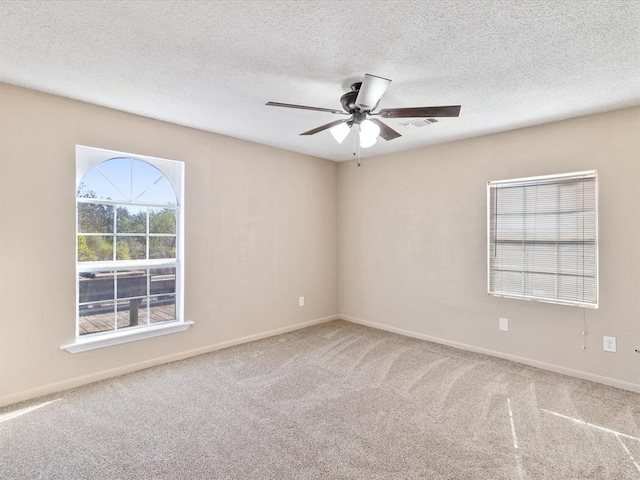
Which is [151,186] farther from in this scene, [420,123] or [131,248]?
[420,123]

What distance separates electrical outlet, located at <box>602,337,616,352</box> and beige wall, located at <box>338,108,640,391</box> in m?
0.05

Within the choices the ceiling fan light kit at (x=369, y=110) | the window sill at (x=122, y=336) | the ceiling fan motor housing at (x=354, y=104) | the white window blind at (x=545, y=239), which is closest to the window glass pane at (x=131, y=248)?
the window sill at (x=122, y=336)

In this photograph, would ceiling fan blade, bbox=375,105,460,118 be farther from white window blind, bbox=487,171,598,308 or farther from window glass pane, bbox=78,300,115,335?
window glass pane, bbox=78,300,115,335

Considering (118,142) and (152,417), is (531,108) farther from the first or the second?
(152,417)

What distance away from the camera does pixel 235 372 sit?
11.0 feet

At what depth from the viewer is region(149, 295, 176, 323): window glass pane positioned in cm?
358

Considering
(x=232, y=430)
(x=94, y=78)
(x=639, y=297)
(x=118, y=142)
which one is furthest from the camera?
(x=118, y=142)

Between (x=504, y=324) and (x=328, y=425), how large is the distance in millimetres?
2349

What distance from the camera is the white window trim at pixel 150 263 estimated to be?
307cm

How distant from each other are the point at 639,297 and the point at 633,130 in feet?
4.64

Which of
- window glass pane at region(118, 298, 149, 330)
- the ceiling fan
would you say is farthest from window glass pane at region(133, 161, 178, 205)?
the ceiling fan

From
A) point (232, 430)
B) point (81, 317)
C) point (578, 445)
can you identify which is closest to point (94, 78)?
point (81, 317)

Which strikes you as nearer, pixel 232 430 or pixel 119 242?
pixel 232 430

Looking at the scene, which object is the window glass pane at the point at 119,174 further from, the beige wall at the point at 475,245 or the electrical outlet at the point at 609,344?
the electrical outlet at the point at 609,344
